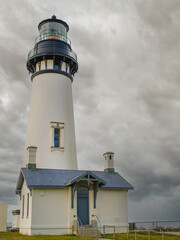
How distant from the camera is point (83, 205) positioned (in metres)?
21.8

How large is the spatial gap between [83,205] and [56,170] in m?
3.57

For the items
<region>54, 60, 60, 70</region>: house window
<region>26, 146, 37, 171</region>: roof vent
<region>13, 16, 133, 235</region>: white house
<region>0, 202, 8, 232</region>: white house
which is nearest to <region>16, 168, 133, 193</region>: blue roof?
<region>13, 16, 133, 235</region>: white house

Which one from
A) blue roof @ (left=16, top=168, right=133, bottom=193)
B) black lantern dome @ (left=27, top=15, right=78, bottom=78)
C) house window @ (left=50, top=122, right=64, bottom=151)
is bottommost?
blue roof @ (left=16, top=168, right=133, bottom=193)

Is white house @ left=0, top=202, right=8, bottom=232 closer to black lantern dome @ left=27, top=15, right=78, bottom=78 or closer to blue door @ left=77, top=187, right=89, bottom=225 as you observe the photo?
blue door @ left=77, top=187, right=89, bottom=225

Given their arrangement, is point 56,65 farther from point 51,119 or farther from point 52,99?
point 51,119

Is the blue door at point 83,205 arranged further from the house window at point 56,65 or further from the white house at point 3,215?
the house window at point 56,65

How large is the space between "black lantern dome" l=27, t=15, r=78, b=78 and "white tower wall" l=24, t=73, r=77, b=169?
1394 mm

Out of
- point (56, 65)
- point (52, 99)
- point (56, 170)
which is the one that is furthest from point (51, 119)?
point (56, 65)

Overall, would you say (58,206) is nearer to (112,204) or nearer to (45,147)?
(112,204)

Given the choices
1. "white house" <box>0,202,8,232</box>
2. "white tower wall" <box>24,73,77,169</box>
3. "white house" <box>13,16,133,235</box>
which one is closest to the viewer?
"white house" <box>13,16,133,235</box>

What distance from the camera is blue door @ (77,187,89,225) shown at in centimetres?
2158

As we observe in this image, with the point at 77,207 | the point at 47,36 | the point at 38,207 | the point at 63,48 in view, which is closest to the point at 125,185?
the point at 77,207

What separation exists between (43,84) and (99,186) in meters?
11.0

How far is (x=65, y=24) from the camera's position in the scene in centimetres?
3042
